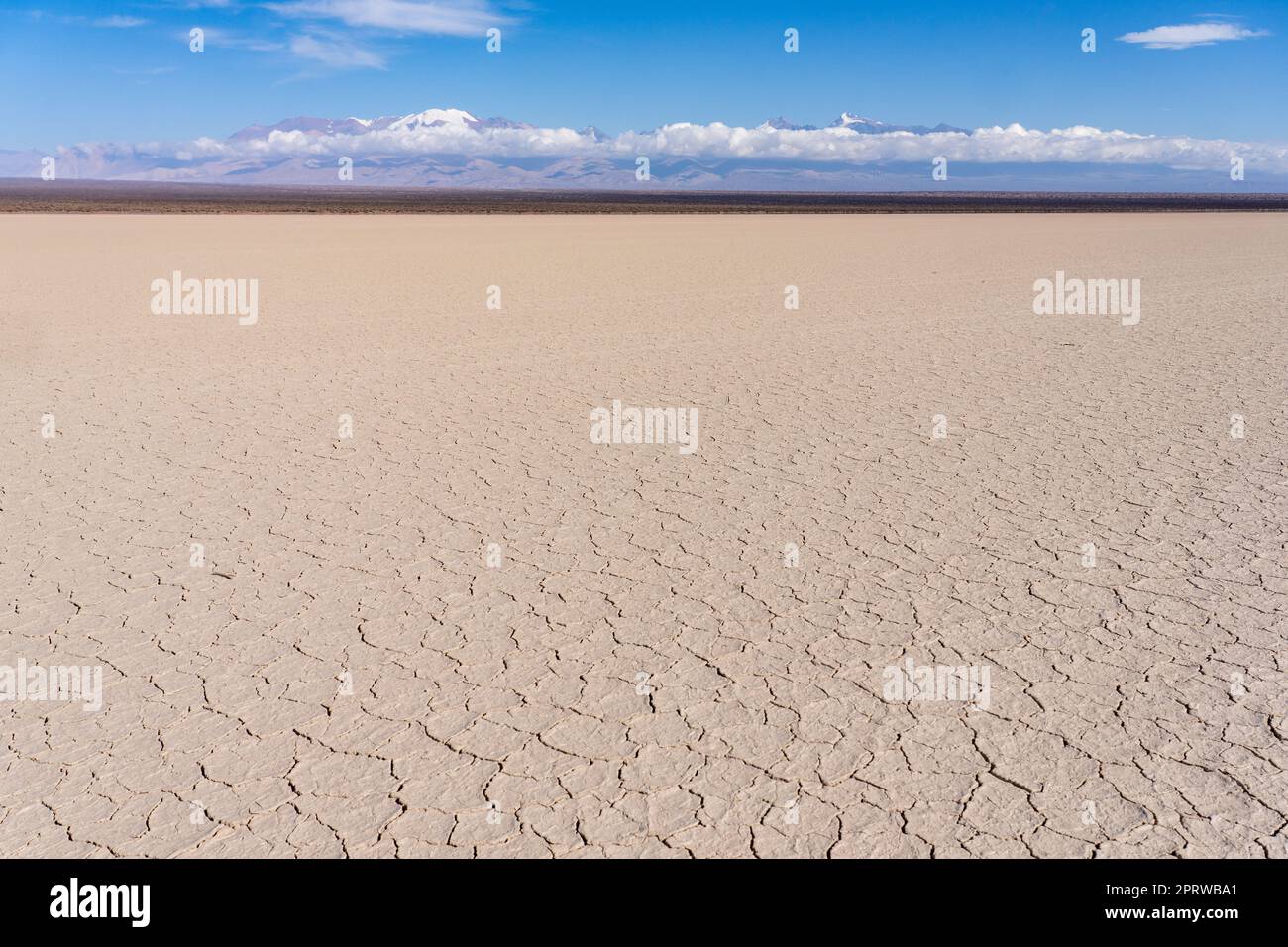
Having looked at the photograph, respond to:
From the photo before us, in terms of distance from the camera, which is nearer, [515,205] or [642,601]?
[642,601]

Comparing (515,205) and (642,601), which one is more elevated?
(515,205)

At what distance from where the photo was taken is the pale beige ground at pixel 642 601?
2746mm

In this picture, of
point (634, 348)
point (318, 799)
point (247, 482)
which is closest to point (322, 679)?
point (318, 799)

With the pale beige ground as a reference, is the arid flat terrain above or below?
above

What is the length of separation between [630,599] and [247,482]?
275 centimetres

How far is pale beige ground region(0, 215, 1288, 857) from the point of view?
9.01 ft

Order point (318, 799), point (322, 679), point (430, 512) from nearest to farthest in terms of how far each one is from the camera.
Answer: point (318, 799)
point (322, 679)
point (430, 512)

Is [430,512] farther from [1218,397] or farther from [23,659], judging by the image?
[1218,397]

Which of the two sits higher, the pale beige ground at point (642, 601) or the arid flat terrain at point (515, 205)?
the arid flat terrain at point (515, 205)

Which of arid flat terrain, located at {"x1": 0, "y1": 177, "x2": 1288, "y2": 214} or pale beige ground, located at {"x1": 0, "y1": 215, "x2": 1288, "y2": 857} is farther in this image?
arid flat terrain, located at {"x1": 0, "y1": 177, "x2": 1288, "y2": 214}

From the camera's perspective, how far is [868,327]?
1145cm

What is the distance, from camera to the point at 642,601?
162 inches

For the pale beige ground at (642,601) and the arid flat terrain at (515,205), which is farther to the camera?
the arid flat terrain at (515,205)
